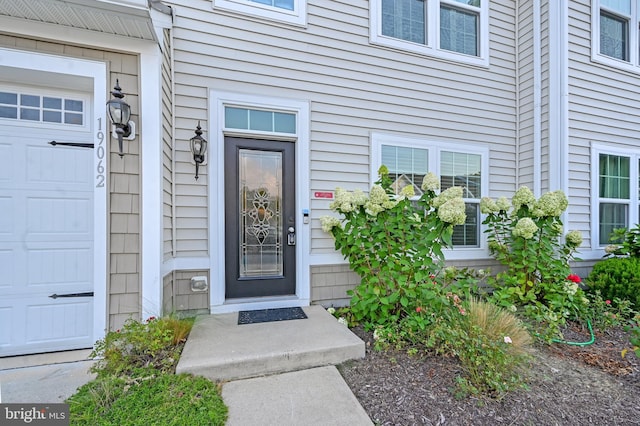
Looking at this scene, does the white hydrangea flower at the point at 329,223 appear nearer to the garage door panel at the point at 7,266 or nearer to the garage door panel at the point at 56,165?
the garage door panel at the point at 56,165

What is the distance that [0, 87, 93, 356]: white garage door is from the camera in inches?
→ 92.9

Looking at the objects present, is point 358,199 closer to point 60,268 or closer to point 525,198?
point 525,198

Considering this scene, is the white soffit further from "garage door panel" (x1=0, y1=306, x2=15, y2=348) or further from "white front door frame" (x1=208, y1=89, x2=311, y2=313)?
"garage door panel" (x1=0, y1=306, x2=15, y2=348)

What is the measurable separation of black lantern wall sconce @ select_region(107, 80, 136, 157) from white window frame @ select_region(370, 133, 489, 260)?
2628 mm

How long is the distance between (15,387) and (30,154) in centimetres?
180

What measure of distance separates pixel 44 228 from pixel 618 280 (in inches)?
252

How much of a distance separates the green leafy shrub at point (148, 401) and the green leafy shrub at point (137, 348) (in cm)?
10

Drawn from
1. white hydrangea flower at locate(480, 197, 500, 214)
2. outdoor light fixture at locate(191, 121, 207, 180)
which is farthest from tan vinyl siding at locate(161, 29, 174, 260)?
white hydrangea flower at locate(480, 197, 500, 214)

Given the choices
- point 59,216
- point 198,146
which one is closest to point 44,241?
point 59,216

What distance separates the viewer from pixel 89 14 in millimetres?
2121

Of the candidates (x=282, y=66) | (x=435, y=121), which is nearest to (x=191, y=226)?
(x=282, y=66)

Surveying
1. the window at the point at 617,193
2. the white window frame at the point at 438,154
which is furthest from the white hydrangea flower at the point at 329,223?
the window at the point at 617,193

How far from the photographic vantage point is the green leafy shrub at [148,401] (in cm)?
160

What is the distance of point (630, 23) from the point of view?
4539 millimetres
